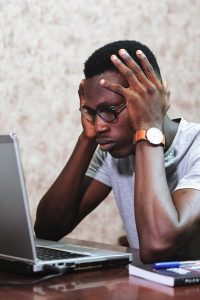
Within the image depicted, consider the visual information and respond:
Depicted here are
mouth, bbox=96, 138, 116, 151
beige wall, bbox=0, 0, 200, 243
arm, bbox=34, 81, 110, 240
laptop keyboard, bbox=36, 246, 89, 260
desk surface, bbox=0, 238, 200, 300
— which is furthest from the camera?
beige wall, bbox=0, 0, 200, 243

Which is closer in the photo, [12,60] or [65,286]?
[65,286]

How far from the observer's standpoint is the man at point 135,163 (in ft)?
4.34

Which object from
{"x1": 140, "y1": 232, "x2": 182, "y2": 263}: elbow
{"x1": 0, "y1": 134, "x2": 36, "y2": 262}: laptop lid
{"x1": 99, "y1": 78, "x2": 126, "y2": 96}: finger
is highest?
{"x1": 99, "y1": 78, "x2": 126, "y2": 96}: finger

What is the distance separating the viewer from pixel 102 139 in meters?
1.51

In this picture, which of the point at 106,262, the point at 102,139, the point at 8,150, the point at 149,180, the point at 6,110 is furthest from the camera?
the point at 6,110

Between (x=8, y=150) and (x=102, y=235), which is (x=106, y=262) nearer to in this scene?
(x=8, y=150)

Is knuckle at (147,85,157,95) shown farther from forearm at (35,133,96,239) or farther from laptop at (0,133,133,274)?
laptop at (0,133,133,274)

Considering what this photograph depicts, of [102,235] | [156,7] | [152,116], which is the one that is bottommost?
[102,235]

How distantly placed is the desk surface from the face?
470 mm

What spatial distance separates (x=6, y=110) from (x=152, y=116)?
0.80 meters

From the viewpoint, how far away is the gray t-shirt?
154cm

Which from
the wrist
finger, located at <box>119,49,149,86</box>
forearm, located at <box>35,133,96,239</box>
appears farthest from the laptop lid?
forearm, located at <box>35,133,96,239</box>

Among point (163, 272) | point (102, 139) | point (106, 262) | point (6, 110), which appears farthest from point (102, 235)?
point (163, 272)

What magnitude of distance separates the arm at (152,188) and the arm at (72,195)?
269 millimetres
